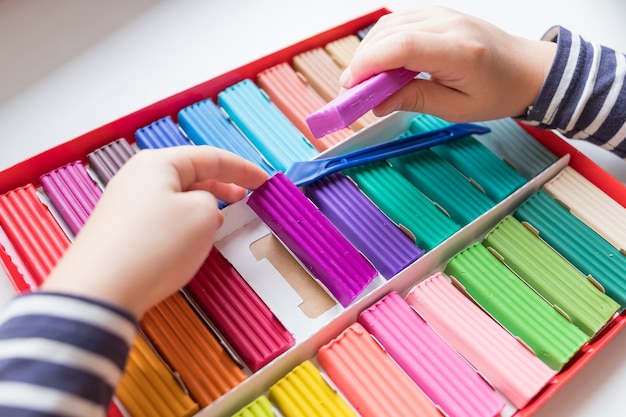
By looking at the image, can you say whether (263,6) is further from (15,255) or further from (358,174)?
(15,255)

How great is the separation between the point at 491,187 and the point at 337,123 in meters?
0.24

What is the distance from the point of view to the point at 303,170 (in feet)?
2.29

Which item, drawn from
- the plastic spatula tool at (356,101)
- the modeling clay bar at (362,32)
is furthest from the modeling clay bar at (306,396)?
the modeling clay bar at (362,32)

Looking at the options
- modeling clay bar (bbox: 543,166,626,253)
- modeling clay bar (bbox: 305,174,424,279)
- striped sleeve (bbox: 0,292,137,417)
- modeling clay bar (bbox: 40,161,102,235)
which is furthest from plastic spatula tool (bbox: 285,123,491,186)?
striped sleeve (bbox: 0,292,137,417)

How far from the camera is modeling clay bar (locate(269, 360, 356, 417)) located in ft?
1.84

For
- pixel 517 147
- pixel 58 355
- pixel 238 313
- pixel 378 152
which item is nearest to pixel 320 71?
pixel 378 152

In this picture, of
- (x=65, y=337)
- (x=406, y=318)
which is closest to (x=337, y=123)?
(x=406, y=318)

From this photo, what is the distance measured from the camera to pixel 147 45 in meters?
0.84

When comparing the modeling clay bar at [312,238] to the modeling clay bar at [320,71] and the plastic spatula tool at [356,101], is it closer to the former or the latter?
the plastic spatula tool at [356,101]

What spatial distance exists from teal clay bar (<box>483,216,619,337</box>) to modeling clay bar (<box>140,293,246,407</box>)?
0.33 meters

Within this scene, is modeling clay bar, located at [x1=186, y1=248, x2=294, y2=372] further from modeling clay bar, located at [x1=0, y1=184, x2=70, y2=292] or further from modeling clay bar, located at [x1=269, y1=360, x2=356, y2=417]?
modeling clay bar, located at [x1=0, y1=184, x2=70, y2=292]

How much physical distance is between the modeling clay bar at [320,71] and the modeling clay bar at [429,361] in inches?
12.4

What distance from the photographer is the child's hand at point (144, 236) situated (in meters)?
0.43

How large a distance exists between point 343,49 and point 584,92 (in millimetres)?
325
